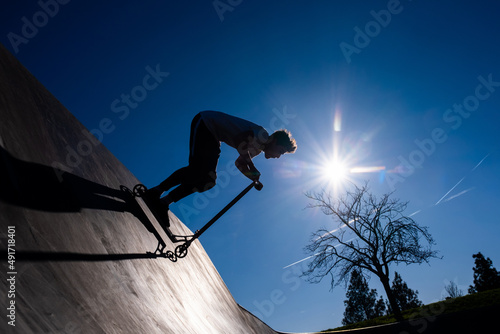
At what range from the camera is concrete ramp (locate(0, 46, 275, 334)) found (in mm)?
1238

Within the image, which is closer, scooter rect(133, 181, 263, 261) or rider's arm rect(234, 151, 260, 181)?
scooter rect(133, 181, 263, 261)

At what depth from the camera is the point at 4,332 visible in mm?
848

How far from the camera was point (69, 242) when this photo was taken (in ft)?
5.98

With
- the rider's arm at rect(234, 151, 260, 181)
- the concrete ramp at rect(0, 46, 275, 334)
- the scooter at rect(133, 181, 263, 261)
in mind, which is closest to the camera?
the concrete ramp at rect(0, 46, 275, 334)

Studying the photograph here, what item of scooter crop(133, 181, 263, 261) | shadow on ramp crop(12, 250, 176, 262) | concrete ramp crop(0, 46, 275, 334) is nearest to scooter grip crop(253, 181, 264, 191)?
scooter crop(133, 181, 263, 261)

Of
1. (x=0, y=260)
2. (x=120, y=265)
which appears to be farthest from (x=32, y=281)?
(x=120, y=265)

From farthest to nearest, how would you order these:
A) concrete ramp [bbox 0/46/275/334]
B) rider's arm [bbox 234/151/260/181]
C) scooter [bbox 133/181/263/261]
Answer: rider's arm [bbox 234/151/260/181] < scooter [bbox 133/181/263/261] < concrete ramp [bbox 0/46/275/334]

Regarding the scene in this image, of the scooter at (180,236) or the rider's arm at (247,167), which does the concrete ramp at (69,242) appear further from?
the rider's arm at (247,167)

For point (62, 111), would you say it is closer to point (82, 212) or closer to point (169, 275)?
point (82, 212)

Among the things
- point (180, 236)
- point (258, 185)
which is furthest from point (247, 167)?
point (180, 236)

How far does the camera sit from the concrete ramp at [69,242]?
4.06 ft

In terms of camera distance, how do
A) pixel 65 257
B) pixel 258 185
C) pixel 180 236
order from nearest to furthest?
pixel 65 257 → pixel 180 236 → pixel 258 185

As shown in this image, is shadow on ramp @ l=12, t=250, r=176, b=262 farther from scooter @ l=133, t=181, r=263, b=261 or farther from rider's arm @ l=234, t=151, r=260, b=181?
rider's arm @ l=234, t=151, r=260, b=181

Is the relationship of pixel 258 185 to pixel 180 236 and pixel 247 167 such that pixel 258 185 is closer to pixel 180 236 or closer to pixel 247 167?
pixel 247 167
